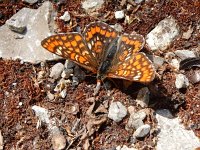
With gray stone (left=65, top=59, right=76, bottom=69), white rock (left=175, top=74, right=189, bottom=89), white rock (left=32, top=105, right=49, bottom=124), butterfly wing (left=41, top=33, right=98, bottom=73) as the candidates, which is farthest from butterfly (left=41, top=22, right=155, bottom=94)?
white rock (left=32, top=105, right=49, bottom=124)

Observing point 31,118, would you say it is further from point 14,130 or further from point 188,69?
point 188,69

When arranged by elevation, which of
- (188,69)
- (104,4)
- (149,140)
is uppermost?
(104,4)

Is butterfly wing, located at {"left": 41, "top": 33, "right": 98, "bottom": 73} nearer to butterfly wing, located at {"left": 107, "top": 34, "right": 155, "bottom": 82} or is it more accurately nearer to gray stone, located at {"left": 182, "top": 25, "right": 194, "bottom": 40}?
butterfly wing, located at {"left": 107, "top": 34, "right": 155, "bottom": 82}

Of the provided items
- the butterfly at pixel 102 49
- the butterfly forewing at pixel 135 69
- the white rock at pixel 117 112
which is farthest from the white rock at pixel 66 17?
the white rock at pixel 117 112

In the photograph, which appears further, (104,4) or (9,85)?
(104,4)

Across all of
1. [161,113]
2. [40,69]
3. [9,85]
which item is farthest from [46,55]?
[161,113]

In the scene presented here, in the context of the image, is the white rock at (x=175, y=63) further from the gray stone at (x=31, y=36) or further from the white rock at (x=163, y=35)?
the gray stone at (x=31, y=36)

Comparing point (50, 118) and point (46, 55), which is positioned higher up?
point (46, 55)
